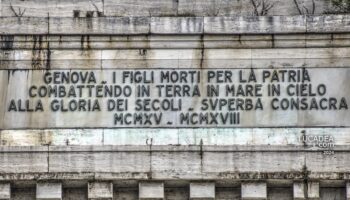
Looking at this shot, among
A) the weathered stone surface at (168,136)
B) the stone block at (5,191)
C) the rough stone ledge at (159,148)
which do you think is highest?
the weathered stone surface at (168,136)

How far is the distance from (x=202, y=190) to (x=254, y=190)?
0.92 m

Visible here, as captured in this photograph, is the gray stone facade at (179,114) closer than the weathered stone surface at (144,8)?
Yes

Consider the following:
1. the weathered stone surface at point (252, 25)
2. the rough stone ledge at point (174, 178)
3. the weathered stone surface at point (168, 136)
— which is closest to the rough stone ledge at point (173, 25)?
the weathered stone surface at point (252, 25)

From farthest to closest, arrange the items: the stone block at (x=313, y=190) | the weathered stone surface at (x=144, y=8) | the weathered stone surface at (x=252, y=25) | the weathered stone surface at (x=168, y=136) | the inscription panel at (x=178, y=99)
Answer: the weathered stone surface at (x=144, y=8), the weathered stone surface at (x=252, y=25), the inscription panel at (x=178, y=99), the weathered stone surface at (x=168, y=136), the stone block at (x=313, y=190)

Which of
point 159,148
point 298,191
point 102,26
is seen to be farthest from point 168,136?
point 298,191

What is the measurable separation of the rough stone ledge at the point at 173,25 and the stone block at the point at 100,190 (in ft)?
9.12

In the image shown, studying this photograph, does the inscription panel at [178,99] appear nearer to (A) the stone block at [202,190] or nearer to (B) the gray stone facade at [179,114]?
(B) the gray stone facade at [179,114]

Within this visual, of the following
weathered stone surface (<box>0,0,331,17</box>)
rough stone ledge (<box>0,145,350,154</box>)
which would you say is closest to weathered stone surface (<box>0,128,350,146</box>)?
rough stone ledge (<box>0,145,350,154</box>)

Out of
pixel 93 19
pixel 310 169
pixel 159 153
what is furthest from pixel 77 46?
pixel 310 169

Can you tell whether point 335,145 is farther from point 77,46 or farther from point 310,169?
point 77,46

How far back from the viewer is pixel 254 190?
28.8m

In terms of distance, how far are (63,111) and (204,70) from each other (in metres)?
2.64

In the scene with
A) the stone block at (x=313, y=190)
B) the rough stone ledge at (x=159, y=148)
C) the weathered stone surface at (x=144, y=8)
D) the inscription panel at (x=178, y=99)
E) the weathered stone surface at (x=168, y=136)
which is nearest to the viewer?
the stone block at (x=313, y=190)

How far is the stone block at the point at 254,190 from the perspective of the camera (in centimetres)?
2878
